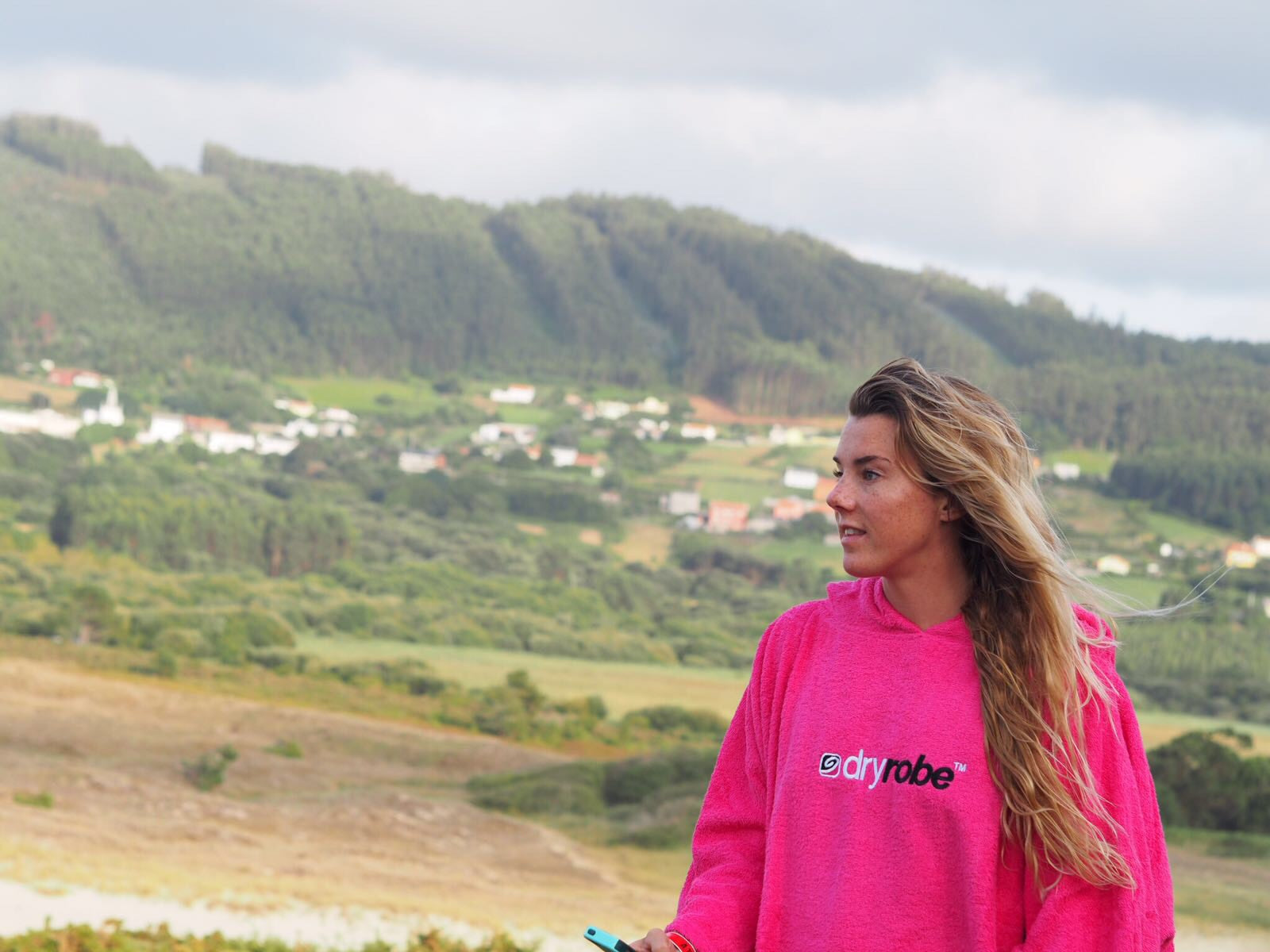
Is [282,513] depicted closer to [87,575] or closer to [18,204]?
[87,575]

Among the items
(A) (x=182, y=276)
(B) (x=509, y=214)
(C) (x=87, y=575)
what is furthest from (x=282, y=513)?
(B) (x=509, y=214)

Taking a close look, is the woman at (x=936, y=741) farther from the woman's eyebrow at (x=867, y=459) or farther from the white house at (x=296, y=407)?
the white house at (x=296, y=407)

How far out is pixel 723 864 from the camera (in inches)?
74.4

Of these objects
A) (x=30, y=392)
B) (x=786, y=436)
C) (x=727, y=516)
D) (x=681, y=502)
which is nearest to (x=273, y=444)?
(x=30, y=392)

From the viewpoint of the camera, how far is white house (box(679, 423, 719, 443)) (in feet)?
145

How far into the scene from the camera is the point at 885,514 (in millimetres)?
1790

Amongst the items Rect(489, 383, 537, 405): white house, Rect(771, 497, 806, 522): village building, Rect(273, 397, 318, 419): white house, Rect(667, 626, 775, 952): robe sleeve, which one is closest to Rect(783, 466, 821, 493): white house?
Rect(771, 497, 806, 522): village building

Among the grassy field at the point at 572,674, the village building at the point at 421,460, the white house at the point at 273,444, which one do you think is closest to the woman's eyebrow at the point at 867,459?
the grassy field at the point at 572,674

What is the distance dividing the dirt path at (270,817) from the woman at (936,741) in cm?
800

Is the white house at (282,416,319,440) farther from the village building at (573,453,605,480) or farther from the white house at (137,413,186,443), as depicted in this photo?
the village building at (573,453,605,480)

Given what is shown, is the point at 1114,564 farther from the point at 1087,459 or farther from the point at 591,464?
the point at 591,464

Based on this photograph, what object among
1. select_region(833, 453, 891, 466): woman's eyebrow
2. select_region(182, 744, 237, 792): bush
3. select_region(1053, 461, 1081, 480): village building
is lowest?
select_region(182, 744, 237, 792): bush

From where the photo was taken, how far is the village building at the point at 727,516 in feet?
121

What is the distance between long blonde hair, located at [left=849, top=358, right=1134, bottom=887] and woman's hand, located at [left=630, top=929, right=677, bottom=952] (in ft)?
1.46
